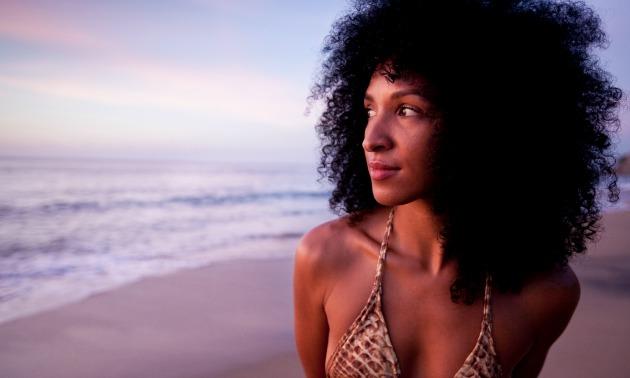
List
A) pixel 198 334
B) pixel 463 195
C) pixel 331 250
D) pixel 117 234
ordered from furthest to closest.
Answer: pixel 117 234
pixel 198 334
pixel 331 250
pixel 463 195

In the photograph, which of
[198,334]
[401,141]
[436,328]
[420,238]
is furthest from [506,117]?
[198,334]

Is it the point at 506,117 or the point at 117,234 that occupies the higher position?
the point at 506,117

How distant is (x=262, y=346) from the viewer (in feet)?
14.5

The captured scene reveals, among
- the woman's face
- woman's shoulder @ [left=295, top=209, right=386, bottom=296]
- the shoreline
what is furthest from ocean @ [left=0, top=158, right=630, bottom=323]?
the woman's face

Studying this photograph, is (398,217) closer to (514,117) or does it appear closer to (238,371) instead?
(514,117)

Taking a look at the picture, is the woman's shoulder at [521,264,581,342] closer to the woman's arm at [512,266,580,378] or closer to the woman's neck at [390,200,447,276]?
the woman's arm at [512,266,580,378]

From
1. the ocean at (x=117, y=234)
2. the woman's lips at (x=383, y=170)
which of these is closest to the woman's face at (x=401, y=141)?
the woman's lips at (x=383, y=170)

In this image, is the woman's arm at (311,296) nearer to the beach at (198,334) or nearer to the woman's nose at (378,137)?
the woman's nose at (378,137)

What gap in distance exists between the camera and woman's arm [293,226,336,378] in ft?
6.70

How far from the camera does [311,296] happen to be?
2070mm

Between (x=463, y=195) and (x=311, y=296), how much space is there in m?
0.81

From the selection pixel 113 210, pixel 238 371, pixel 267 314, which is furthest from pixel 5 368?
pixel 113 210

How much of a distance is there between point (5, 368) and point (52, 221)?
1007 cm

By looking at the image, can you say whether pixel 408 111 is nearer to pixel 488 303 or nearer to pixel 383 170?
pixel 383 170
